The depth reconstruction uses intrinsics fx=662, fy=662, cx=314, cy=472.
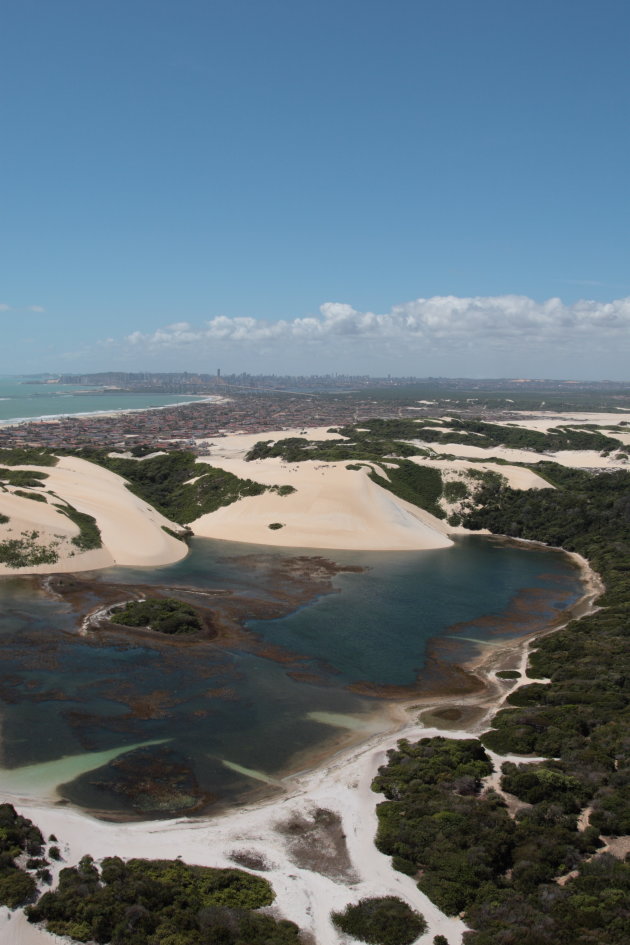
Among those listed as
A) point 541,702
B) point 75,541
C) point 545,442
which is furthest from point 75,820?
point 545,442

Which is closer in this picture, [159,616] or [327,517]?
[159,616]

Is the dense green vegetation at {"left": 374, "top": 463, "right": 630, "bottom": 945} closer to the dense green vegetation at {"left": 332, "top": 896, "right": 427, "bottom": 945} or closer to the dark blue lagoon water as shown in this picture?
the dense green vegetation at {"left": 332, "top": 896, "right": 427, "bottom": 945}

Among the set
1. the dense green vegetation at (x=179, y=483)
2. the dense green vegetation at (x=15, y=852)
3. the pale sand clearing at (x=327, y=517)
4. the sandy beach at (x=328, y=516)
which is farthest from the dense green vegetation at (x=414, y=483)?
the dense green vegetation at (x=15, y=852)

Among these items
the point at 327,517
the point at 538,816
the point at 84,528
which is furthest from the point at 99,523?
the point at 538,816

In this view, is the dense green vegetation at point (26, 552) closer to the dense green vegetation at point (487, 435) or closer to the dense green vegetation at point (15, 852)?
the dense green vegetation at point (15, 852)

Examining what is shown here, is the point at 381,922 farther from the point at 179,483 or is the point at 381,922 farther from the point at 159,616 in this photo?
the point at 179,483

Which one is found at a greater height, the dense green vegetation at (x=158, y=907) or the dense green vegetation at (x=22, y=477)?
the dense green vegetation at (x=22, y=477)
